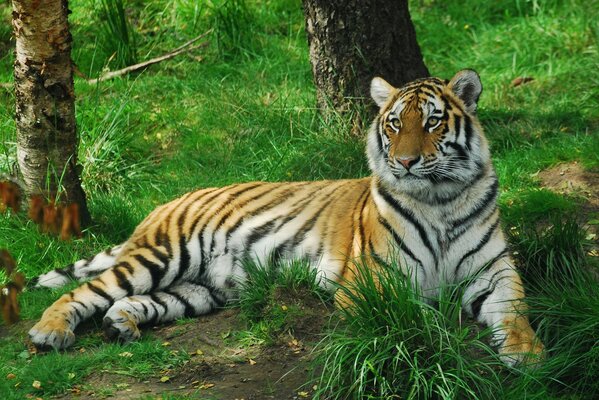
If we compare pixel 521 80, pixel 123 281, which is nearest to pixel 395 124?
pixel 123 281

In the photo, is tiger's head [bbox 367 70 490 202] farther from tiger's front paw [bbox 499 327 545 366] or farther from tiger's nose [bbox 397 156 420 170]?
tiger's front paw [bbox 499 327 545 366]

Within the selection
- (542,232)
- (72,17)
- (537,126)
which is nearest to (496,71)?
(537,126)

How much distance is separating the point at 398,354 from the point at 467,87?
1.70m

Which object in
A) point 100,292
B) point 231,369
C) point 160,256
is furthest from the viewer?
point 160,256

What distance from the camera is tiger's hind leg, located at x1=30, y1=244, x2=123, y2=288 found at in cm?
607

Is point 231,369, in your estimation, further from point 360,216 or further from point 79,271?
point 79,271

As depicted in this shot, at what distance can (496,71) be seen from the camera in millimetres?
9250

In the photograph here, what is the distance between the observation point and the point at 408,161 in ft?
16.5

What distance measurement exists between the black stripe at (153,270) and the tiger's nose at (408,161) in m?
1.72

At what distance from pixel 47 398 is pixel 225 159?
142 inches

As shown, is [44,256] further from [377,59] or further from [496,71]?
[496,71]

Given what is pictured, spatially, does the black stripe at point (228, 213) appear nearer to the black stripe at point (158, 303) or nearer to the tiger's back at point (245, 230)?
the tiger's back at point (245, 230)

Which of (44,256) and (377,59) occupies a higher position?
(377,59)

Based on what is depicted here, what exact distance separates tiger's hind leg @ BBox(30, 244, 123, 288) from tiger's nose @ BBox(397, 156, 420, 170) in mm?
2027
